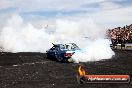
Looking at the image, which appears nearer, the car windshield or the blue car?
the blue car

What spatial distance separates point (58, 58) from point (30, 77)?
1144cm

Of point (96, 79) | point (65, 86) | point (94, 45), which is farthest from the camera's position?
point (94, 45)

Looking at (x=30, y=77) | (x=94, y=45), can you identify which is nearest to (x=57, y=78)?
(x=30, y=77)

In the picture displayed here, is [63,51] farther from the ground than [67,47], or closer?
closer

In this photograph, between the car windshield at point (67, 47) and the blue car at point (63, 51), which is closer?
the blue car at point (63, 51)

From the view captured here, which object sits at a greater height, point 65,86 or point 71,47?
point 71,47

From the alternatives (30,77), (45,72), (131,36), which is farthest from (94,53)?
(131,36)

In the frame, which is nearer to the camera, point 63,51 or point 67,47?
point 63,51

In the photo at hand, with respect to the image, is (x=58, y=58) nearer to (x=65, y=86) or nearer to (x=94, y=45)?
(x=94, y=45)

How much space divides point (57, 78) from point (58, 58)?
12.1 meters

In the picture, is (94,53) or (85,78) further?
(94,53)

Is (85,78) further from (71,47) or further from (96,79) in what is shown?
(71,47)

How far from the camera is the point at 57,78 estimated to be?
22031 millimetres

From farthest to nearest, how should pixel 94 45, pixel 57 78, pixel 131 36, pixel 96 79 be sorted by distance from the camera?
1. pixel 131 36
2. pixel 94 45
3. pixel 57 78
4. pixel 96 79
